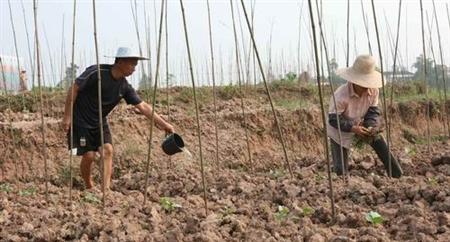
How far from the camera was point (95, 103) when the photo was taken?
4.65 meters

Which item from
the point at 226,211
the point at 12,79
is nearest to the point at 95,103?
the point at 226,211

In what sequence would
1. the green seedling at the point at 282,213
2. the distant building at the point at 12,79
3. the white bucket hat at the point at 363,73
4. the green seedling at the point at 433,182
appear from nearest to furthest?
the green seedling at the point at 282,213 → the green seedling at the point at 433,182 → the white bucket hat at the point at 363,73 → the distant building at the point at 12,79

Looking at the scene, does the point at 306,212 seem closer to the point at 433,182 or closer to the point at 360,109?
the point at 433,182

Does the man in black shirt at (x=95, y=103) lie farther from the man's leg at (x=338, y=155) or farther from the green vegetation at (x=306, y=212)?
the green vegetation at (x=306, y=212)

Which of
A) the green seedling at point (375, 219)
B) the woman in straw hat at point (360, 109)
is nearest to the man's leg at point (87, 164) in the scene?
the woman in straw hat at point (360, 109)

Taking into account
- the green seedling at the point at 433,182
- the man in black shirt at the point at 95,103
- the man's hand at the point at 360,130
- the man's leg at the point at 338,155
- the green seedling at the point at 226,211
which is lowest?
the green seedling at the point at 433,182

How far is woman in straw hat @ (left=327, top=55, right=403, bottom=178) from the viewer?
439 centimetres

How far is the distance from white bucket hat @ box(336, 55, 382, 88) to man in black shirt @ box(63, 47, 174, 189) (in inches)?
51.3

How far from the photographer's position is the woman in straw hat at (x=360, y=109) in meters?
4.39

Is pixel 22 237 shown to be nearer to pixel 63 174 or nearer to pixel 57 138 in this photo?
pixel 63 174

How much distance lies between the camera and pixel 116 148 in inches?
291

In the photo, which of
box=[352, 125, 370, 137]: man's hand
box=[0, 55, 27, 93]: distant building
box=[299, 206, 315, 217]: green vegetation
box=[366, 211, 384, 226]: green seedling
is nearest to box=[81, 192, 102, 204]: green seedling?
box=[299, 206, 315, 217]: green vegetation

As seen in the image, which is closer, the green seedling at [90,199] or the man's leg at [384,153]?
the green seedling at [90,199]

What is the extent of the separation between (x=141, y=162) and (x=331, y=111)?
334cm
